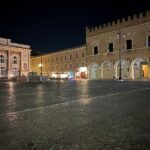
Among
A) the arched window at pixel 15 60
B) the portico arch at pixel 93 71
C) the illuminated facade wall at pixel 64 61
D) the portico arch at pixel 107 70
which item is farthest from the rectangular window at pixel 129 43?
the arched window at pixel 15 60

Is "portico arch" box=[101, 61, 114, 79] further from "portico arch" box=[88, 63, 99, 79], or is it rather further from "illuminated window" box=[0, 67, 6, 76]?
"illuminated window" box=[0, 67, 6, 76]

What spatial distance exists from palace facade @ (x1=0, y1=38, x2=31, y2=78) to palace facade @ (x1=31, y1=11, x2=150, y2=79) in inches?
481

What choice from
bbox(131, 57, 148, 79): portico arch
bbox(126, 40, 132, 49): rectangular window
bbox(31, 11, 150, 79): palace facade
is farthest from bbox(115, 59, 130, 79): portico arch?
bbox(126, 40, 132, 49): rectangular window

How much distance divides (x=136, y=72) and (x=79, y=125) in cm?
4294

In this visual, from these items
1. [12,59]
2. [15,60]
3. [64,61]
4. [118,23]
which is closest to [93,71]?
[64,61]

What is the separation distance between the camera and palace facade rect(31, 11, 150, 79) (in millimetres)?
44062

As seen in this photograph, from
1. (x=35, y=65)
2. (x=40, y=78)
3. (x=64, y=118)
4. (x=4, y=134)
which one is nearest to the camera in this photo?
(x=4, y=134)

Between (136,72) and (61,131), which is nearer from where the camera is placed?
(61,131)

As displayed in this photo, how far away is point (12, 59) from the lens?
62.6 m

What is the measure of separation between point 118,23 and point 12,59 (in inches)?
1236

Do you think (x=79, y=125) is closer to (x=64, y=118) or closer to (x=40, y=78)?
(x=64, y=118)

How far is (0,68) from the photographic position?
59625 millimetres

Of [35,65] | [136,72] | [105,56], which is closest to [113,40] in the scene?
[105,56]

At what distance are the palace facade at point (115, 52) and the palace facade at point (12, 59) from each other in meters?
12.2
